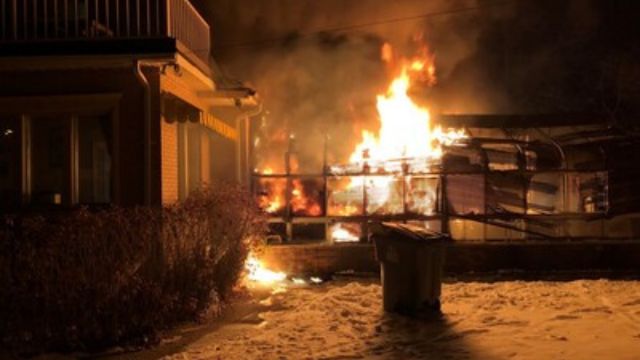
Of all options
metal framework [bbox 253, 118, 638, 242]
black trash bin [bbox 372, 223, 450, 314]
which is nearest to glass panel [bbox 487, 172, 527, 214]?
metal framework [bbox 253, 118, 638, 242]

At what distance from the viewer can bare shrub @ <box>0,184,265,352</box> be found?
23.7 feet

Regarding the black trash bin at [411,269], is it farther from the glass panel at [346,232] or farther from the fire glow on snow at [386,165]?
the glass panel at [346,232]

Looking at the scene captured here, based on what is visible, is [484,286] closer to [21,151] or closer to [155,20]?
[155,20]

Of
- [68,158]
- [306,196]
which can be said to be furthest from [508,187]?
[68,158]

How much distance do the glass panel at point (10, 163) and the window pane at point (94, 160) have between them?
2.61 ft

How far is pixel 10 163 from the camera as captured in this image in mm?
9758

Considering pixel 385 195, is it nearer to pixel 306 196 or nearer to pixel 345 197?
pixel 345 197

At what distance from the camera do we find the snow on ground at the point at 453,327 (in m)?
6.81

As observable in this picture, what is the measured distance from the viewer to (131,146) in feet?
31.9

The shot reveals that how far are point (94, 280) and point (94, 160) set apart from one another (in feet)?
9.89

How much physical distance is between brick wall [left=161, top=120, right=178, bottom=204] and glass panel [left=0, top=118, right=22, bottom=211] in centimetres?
191

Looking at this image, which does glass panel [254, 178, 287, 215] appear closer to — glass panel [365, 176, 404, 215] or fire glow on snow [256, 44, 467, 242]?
fire glow on snow [256, 44, 467, 242]

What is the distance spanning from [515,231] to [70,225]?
9218 mm

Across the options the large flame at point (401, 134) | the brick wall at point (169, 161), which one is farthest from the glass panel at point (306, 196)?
the brick wall at point (169, 161)
